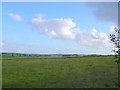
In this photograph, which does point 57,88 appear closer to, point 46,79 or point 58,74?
point 46,79

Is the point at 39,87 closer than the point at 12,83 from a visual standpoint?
Yes

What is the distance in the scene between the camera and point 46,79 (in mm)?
51219

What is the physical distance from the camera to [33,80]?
50.8m

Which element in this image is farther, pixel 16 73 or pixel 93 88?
pixel 16 73

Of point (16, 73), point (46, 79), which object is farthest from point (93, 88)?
point (16, 73)

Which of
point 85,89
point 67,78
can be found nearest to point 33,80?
point 67,78

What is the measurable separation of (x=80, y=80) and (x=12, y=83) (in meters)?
11.3

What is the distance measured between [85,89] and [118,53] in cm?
2435

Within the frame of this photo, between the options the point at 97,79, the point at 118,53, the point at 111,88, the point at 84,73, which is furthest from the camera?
the point at 84,73

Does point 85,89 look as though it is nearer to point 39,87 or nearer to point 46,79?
point 39,87

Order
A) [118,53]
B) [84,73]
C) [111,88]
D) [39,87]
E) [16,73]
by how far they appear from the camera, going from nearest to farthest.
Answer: [118,53]
[111,88]
[39,87]
[84,73]
[16,73]

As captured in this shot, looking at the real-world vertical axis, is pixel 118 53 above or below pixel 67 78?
above

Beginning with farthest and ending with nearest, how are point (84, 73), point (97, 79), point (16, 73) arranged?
point (16, 73) < point (84, 73) < point (97, 79)

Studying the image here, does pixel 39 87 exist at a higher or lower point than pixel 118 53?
lower
